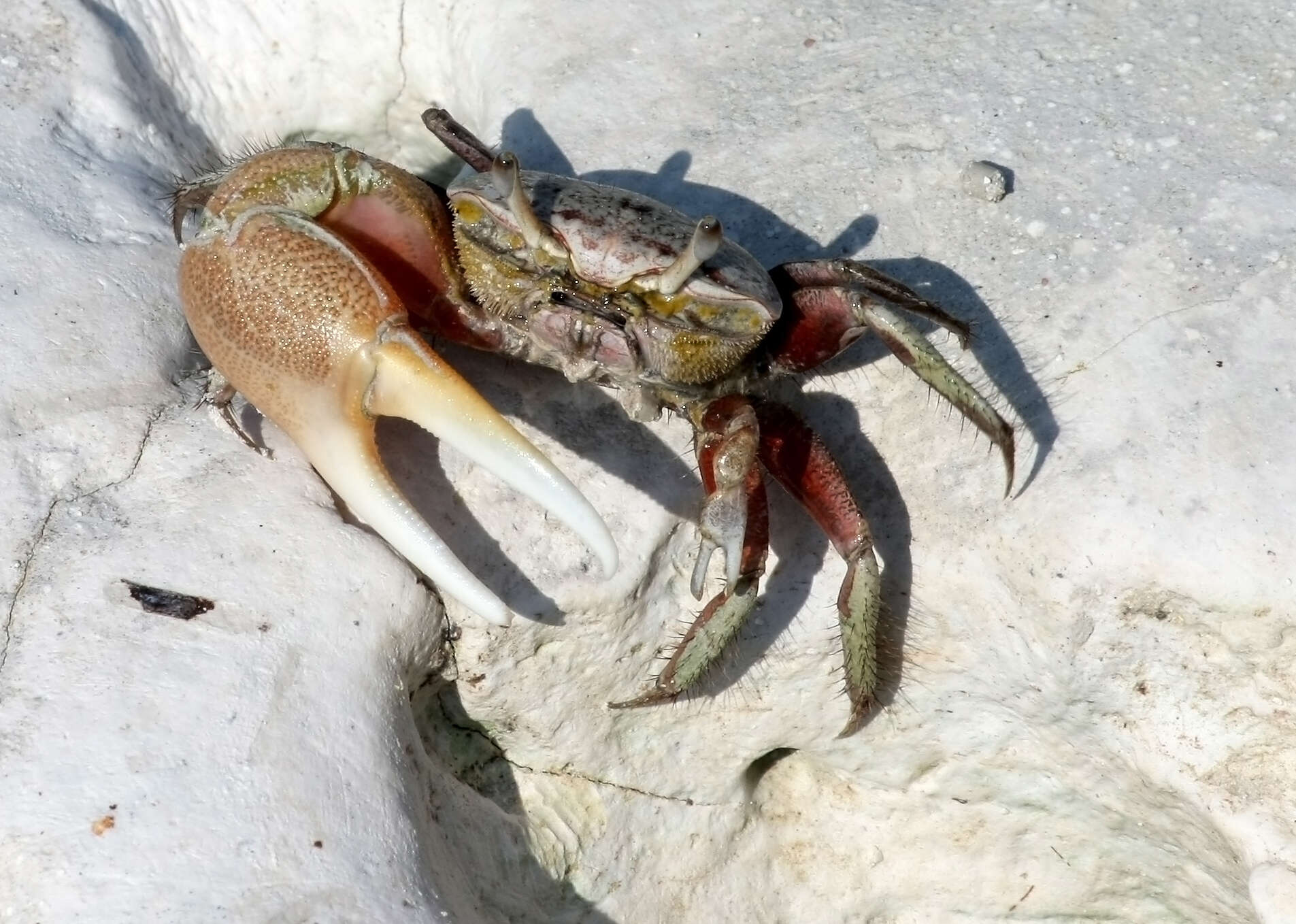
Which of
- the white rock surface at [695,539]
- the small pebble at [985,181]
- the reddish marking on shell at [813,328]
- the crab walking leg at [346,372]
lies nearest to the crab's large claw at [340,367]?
the crab walking leg at [346,372]

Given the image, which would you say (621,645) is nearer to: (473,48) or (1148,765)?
(1148,765)

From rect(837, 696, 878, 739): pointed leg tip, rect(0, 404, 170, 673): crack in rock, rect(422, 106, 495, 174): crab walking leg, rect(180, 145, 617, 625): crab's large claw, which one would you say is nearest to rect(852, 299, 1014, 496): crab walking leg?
rect(837, 696, 878, 739): pointed leg tip

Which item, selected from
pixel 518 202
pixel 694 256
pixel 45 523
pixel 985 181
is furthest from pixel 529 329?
pixel 985 181

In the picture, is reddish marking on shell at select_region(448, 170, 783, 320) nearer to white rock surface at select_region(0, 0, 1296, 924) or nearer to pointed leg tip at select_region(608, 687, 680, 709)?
white rock surface at select_region(0, 0, 1296, 924)

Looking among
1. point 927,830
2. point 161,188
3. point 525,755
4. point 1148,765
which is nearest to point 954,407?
point 1148,765

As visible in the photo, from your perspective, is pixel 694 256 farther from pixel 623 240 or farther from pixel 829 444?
pixel 829 444

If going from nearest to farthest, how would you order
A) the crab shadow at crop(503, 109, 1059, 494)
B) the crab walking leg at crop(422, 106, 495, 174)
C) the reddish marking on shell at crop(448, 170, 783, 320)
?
the reddish marking on shell at crop(448, 170, 783, 320) < the crab shadow at crop(503, 109, 1059, 494) < the crab walking leg at crop(422, 106, 495, 174)
